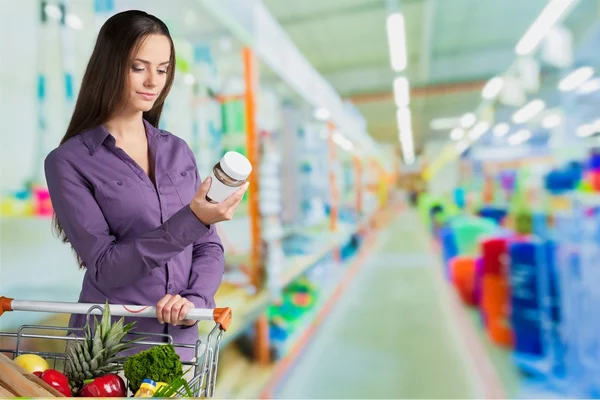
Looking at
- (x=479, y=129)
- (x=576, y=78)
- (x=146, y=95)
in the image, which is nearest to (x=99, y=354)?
(x=146, y=95)

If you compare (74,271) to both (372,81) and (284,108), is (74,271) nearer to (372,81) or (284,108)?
(284,108)

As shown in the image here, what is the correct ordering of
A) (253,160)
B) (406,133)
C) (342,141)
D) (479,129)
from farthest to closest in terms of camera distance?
(342,141)
(406,133)
(479,129)
(253,160)

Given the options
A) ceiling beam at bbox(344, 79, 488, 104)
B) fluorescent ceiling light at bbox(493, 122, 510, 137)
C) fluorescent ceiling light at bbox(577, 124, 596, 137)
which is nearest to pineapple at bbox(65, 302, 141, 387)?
fluorescent ceiling light at bbox(577, 124, 596, 137)

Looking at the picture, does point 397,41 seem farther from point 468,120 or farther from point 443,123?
point 443,123

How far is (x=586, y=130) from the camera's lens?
2.53 m

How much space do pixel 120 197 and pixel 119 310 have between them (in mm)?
260

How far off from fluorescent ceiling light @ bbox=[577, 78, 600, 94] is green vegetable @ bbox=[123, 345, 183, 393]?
2.69 m

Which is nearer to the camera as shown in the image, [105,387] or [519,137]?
[105,387]

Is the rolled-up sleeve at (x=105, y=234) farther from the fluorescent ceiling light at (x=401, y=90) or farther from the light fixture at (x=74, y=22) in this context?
the fluorescent ceiling light at (x=401, y=90)

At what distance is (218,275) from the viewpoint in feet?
3.93

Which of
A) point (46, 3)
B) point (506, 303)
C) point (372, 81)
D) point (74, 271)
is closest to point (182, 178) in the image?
point (74, 271)

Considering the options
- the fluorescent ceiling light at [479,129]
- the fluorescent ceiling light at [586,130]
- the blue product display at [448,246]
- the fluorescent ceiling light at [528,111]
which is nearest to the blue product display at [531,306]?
Result: the fluorescent ceiling light at [586,130]

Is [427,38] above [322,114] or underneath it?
above

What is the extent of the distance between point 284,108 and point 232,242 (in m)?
1.69
